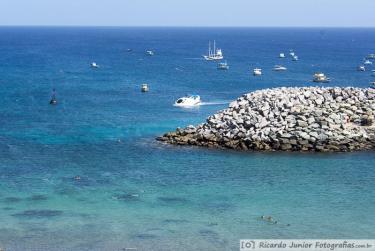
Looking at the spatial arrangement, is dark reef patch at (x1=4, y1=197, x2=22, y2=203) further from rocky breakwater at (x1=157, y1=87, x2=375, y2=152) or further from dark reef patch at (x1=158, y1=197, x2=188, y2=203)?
rocky breakwater at (x1=157, y1=87, x2=375, y2=152)

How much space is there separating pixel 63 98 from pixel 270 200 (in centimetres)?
4707

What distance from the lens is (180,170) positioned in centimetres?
4441

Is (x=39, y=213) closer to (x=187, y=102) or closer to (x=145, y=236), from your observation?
(x=145, y=236)

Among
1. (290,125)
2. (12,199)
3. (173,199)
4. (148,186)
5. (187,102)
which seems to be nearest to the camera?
(12,199)

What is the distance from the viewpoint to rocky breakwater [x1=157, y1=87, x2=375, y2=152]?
49344 millimetres

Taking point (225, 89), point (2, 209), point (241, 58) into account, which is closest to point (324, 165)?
point (2, 209)

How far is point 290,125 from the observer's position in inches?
1971

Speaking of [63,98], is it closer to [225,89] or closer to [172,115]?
[172,115]

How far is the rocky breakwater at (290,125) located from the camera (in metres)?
49.3

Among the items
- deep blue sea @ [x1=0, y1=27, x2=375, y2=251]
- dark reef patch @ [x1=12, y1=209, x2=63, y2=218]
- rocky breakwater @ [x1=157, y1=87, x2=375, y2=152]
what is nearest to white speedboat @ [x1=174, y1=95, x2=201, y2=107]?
deep blue sea @ [x1=0, y1=27, x2=375, y2=251]

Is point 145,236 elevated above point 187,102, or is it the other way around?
point 145,236

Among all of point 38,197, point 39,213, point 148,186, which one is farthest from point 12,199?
point 148,186

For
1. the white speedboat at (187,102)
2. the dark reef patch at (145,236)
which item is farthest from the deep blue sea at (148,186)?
the white speedboat at (187,102)

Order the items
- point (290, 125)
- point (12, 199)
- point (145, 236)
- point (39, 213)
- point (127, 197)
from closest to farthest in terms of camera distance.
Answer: point (145, 236) → point (39, 213) → point (12, 199) → point (127, 197) → point (290, 125)
